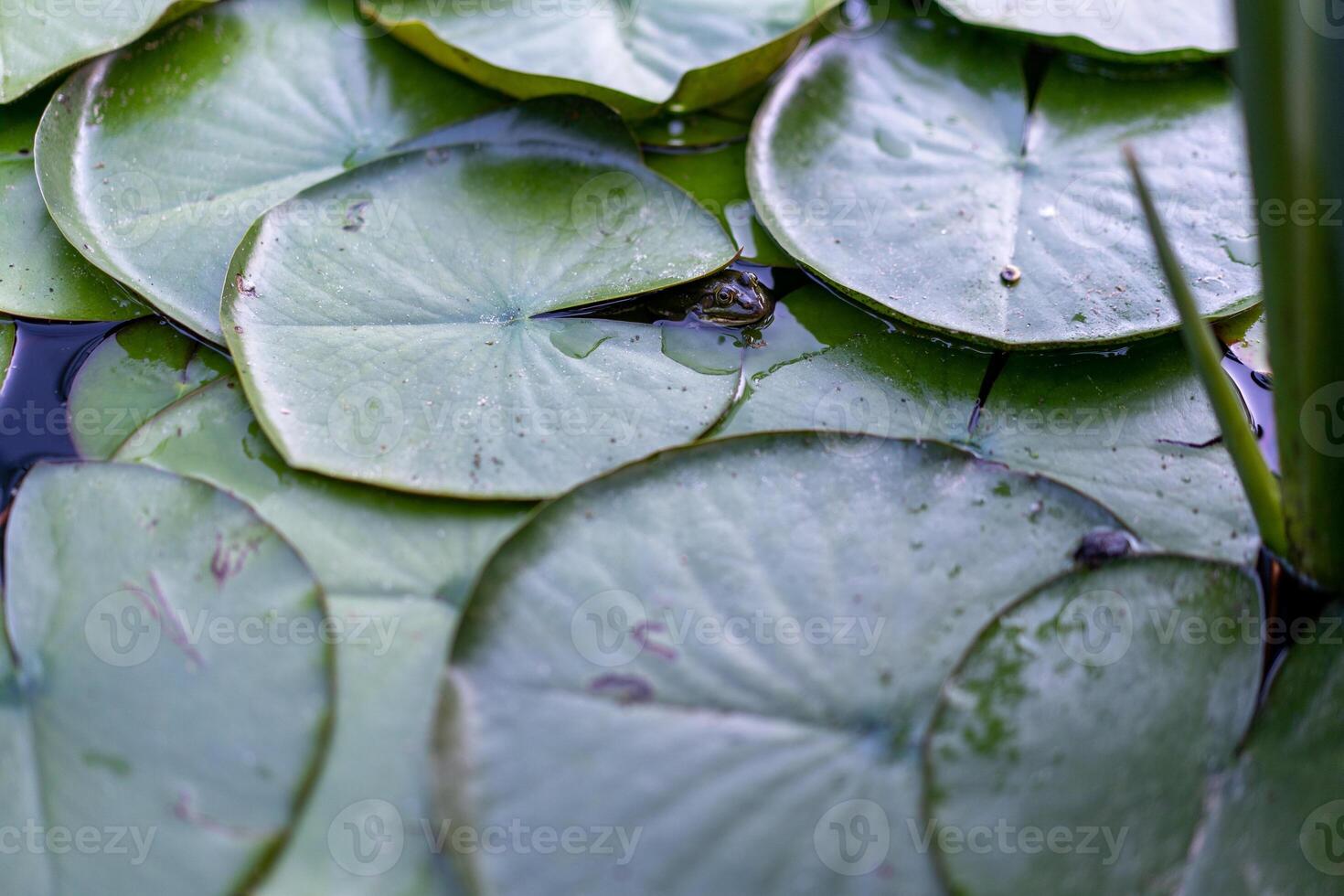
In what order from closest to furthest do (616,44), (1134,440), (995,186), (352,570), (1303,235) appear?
(1303,235) < (352,570) < (1134,440) < (995,186) < (616,44)

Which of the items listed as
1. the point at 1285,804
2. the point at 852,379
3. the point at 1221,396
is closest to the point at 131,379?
the point at 852,379

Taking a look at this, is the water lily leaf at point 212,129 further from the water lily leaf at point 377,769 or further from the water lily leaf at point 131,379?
the water lily leaf at point 377,769

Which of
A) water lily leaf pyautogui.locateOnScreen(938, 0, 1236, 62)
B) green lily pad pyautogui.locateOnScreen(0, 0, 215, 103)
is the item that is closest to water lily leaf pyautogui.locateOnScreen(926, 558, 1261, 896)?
water lily leaf pyautogui.locateOnScreen(938, 0, 1236, 62)

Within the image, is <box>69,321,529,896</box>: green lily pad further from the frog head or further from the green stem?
the green stem

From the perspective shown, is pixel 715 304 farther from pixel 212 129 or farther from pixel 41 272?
pixel 41 272

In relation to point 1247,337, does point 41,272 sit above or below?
above

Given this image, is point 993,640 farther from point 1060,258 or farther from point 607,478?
point 1060,258

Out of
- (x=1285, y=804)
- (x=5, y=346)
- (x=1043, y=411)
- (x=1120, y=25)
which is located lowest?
(x=1285, y=804)

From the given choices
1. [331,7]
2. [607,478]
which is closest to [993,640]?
[607,478]
